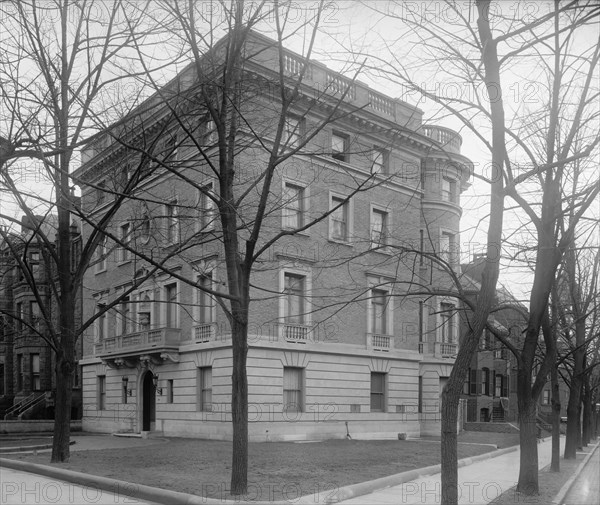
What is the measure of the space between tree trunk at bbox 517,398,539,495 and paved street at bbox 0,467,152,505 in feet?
24.0

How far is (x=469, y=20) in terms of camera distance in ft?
40.3

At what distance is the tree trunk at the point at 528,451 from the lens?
45.8 ft

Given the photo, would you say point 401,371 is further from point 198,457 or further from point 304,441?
point 198,457

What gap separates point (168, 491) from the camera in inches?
476

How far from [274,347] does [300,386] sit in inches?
102

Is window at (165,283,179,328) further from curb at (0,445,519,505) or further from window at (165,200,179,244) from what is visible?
curb at (0,445,519,505)

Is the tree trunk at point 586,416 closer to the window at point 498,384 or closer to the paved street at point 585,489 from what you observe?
the paved street at point 585,489

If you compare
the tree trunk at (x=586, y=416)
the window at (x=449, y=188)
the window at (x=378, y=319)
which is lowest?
the tree trunk at (x=586, y=416)

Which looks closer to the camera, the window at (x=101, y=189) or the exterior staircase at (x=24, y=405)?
the window at (x=101, y=189)

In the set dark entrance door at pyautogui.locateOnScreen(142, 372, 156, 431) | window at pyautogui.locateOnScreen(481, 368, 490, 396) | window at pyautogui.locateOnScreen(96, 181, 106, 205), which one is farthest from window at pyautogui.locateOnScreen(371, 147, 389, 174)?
window at pyautogui.locateOnScreen(481, 368, 490, 396)

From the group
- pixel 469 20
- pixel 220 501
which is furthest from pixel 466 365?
pixel 469 20

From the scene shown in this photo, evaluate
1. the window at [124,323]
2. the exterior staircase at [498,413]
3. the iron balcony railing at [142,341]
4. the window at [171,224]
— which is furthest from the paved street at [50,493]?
the exterior staircase at [498,413]

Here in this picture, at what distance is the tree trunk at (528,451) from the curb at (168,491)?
8.77 feet

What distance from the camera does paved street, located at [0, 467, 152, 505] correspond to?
12.1 m
